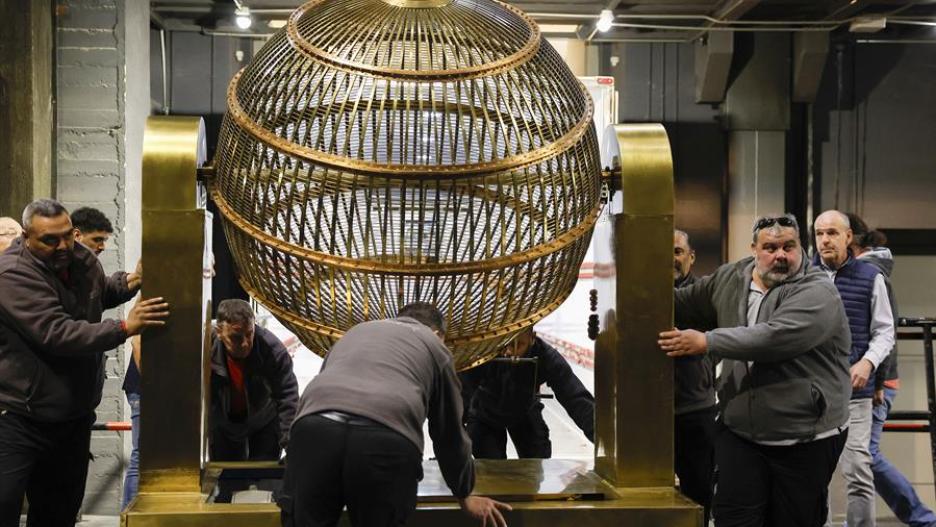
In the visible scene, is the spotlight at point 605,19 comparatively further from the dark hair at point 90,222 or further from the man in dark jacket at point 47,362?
the man in dark jacket at point 47,362

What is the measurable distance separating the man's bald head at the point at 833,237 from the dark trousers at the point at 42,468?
2946 mm

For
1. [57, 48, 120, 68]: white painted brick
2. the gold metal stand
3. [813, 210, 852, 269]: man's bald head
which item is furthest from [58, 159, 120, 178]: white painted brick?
[813, 210, 852, 269]: man's bald head

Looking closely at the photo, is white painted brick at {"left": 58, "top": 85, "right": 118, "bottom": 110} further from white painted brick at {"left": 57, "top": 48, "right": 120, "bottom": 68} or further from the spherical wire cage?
the spherical wire cage

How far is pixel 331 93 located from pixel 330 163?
192 mm

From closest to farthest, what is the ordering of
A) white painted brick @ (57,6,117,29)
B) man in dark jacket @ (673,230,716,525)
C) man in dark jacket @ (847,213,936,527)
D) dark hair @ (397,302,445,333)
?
dark hair @ (397,302,445,333) → man in dark jacket @ (673,230,716,525) → man in dark jacket @ (847,213,936,527) → white painted brick @ (57,6,117,29)

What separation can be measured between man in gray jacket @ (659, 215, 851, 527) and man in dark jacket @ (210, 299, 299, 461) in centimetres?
178

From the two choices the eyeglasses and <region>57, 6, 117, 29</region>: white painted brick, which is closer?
the eyeglasses

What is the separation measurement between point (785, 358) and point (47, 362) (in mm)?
2223

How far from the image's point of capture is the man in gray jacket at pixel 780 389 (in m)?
3.41

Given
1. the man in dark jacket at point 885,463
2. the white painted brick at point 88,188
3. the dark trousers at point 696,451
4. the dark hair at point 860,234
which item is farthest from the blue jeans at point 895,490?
the white painted brick at point 88,188

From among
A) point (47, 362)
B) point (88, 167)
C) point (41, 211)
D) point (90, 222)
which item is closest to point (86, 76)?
point (88, 167)

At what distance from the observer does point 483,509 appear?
9.27 feet

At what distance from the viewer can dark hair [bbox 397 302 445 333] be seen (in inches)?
108

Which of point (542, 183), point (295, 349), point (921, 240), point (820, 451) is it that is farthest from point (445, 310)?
point (921, 240)
